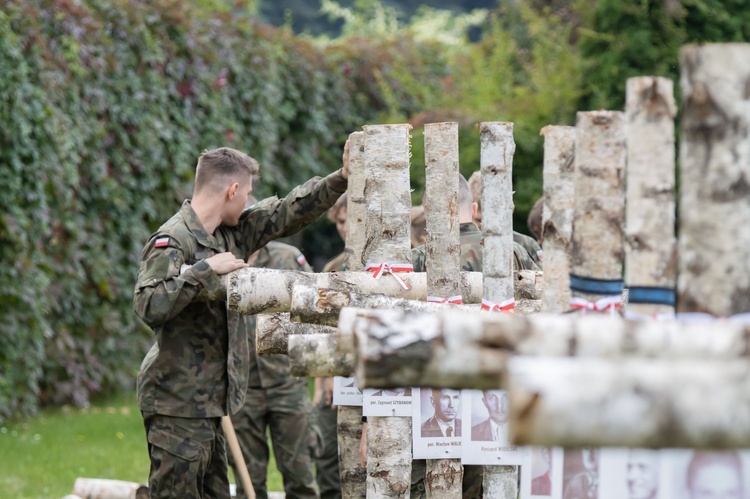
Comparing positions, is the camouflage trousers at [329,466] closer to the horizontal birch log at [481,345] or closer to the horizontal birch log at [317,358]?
the horizontal birch log at [317,358]

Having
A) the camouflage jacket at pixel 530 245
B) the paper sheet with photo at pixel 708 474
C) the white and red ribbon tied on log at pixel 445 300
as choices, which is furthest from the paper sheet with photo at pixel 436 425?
the camouflage jacket at pixel 530 245

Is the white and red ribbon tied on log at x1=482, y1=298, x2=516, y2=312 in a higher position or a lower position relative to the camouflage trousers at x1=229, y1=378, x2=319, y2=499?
higher

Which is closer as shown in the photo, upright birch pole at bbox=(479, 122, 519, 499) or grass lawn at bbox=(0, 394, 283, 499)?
upright birch pole at bbox=(479, 122, 519, 499)

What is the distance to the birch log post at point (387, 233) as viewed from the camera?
468 centimetres

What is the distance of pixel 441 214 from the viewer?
473 centimetres

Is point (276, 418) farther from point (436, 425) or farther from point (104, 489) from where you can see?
point (436, 425)

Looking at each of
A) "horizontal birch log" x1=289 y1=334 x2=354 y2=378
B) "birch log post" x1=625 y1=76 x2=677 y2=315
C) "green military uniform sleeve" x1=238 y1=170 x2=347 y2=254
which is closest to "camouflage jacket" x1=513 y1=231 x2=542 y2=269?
"green military uniform sleeve" x1=238 y1=170 x2=347 y2=254

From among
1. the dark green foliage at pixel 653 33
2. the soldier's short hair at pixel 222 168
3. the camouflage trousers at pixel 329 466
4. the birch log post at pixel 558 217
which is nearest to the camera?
the birch log post at pixel 558 217

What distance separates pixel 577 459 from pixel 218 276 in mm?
2152

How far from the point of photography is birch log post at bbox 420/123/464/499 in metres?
4.67

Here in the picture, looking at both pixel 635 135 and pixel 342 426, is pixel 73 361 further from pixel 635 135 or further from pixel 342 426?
pixel 635 135

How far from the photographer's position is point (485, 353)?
8.16 ft

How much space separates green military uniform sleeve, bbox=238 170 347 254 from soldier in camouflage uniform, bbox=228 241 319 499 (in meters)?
1.49

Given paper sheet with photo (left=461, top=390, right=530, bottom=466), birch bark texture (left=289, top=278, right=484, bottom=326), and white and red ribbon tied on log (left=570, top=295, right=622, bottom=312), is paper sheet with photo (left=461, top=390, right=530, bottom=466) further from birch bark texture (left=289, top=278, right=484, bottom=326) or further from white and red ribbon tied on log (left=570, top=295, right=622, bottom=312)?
white and red ribbon tied on log (left=570, top=295, right=622, bottom=312)
